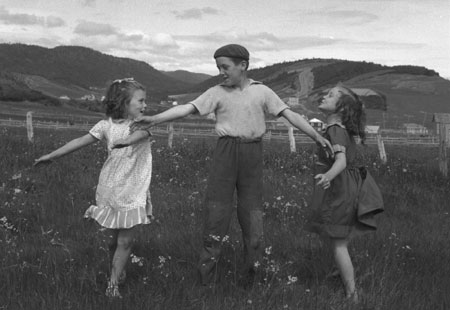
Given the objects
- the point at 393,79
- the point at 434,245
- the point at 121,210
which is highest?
the point at 393,79

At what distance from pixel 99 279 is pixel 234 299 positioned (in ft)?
3.98

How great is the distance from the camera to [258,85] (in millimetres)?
4914

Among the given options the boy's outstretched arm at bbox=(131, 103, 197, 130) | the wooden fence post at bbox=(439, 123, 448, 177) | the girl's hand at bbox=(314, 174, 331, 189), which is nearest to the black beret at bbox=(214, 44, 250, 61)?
the boy's outstretched arm at bbox=(131, 103, 197, 130)

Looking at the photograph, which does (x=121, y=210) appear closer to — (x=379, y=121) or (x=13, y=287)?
(x=13, y=287)

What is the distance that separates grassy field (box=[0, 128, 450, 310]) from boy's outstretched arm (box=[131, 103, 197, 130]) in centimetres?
102

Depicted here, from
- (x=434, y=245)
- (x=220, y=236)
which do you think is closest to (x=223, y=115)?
(x=220, y=236)

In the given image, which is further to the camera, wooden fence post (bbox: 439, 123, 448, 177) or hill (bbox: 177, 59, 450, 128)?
hill (bbox: 177, 59, 450, 128)

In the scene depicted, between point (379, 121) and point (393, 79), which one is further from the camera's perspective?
point (393, 79)

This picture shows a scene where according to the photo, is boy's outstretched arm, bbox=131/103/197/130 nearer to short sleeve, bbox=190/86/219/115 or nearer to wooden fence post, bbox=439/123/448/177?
short sleeve, bbox=190/86/219/115

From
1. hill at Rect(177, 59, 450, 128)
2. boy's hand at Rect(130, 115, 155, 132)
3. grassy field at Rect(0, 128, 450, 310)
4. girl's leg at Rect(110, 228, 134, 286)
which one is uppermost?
hill at Rect(177, 59, 450, 128)

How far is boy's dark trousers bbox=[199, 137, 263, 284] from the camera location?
4.79 metres

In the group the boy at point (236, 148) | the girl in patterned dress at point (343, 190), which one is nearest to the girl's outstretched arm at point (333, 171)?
the girl in patterned dress at point (343, 190)

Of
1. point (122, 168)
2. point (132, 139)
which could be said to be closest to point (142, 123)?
point (132, 139)

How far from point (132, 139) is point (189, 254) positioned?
1337mm
